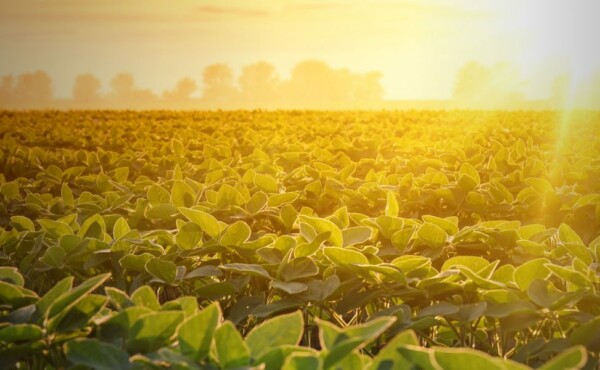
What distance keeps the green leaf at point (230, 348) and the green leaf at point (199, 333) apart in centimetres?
3

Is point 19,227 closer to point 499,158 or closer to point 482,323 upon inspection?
point 482,323

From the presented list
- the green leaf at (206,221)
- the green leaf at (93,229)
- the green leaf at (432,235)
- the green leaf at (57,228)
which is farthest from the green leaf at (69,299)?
the green leaf at (432,235)

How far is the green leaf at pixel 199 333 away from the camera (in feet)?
4.65

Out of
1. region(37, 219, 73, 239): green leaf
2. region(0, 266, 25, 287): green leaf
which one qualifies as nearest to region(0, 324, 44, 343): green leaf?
region(0, 266, 25, 287): green leaf

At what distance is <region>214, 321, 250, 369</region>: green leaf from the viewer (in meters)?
1.39

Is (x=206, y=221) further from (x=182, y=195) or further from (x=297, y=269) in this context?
(x=182, y=195)

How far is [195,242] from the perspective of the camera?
8.24 feet

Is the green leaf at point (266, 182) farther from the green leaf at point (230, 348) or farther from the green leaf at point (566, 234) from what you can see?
the green leaf at point (230, 348)

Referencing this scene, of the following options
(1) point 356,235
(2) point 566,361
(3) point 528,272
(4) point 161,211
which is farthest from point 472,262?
(4) point 161,211

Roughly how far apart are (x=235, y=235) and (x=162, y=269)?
0.31m

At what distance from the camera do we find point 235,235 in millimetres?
2436

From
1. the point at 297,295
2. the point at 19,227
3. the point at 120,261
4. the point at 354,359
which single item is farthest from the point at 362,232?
the point at 19,227

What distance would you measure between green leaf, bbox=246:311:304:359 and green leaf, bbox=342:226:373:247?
0.97 m

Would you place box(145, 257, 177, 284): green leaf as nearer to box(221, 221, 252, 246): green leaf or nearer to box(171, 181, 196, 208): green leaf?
box(221, 221, 252, 246): green leaf
